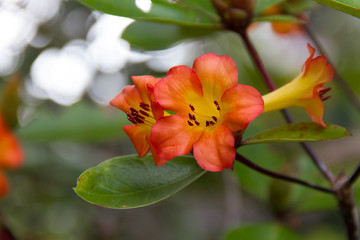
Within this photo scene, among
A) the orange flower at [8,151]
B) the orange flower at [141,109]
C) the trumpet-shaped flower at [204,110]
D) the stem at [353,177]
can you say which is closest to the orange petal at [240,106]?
the trumpet-shaped flower at [204,110]

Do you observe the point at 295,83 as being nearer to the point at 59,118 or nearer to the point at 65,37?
the point at 59,118

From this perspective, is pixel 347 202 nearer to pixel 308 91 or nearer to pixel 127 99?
pixel 308 91

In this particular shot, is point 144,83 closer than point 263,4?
Yes

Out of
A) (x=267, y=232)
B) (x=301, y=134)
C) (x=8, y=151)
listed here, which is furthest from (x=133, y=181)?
(x=8, y=151)

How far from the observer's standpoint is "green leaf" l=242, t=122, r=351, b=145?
704 mm

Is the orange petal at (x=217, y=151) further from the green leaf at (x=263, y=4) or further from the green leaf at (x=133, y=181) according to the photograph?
the green leaf at (x=263, y=4)

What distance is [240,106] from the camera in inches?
25.6

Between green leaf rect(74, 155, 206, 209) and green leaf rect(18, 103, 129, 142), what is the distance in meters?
1.01

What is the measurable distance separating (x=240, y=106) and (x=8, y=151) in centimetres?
107

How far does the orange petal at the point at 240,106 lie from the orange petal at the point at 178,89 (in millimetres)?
58

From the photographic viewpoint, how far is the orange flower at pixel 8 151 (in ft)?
4.63

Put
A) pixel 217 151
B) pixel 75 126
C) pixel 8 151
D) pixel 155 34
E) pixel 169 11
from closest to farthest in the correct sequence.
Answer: pixel 217 151
pixel 169 11
pixel 155 34
pixel 8 151
pixel 75 126

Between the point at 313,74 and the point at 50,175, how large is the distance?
1.72 meters

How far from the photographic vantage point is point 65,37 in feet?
9.24
